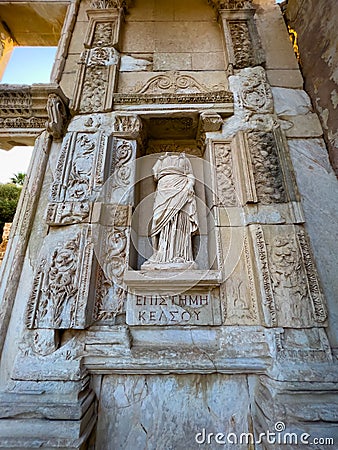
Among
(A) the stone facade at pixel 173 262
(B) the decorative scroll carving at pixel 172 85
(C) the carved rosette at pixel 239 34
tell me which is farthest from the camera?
(C) the carved rosette at pixel 239 34

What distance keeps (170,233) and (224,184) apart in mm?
938

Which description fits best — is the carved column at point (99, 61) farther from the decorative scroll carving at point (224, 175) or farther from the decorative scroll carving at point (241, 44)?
the decorative scroll carving at point (241, 44)

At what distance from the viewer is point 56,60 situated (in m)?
3.75

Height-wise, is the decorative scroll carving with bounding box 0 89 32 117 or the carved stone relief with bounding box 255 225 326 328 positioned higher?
the decorative scroll carving with bounding box 0 89 32 117

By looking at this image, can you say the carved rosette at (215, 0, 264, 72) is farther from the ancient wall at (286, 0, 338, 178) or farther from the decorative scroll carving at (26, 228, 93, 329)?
the decorative scroll carving at (26, 228, 93, 329)

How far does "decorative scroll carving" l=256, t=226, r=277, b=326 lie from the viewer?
2.13 m

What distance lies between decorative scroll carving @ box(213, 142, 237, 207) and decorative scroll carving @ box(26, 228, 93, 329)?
5.46ft

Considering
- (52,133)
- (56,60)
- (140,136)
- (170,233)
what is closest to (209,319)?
(170,233)

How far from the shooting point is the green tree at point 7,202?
552 inches

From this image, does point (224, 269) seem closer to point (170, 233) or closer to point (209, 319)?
point (209, 319)

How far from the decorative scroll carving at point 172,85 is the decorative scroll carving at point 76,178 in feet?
3.73

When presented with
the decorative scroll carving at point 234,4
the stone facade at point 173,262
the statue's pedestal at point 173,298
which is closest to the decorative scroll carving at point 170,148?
the stone facade at point 173,262

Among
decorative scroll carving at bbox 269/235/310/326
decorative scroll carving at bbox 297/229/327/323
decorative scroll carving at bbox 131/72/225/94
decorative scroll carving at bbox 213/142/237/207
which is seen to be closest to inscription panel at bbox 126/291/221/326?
decorative scroll carving at bbox 269/235/310/326

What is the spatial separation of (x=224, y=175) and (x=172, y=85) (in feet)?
5.68
